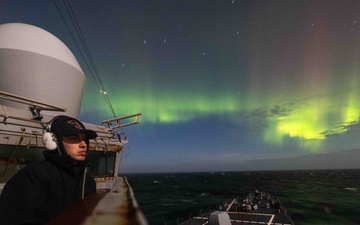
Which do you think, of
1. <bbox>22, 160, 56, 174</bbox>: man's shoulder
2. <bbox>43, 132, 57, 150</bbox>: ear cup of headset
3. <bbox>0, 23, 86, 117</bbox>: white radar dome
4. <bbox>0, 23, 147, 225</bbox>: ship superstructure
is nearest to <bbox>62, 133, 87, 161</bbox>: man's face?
<bbox>43, 132, 57, 150</bbox>: ear cup of headset

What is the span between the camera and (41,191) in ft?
7.43

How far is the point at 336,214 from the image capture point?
2311 inches

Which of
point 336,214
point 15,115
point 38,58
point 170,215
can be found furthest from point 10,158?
point 336,214

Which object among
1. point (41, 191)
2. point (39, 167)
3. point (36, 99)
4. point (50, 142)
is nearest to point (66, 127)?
point (50, 142)

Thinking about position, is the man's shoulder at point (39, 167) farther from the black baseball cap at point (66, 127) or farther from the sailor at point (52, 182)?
the black baseball cap at point (66, 127)

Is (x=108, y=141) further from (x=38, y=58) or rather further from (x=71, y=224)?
(x=71, y=224)

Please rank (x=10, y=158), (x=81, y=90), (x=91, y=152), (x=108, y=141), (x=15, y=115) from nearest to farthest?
1. (x=10, y=158)
2. (x=15, y=115)
3. (x=91, y=152)
4. (x=108, y=141)
5. (x=81, y=90)

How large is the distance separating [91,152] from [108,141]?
190cm

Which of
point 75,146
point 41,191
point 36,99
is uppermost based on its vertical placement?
point 36,99

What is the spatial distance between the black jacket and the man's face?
0.66 ft

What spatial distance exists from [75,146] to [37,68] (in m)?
11.4

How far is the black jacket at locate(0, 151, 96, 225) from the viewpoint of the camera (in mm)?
2062

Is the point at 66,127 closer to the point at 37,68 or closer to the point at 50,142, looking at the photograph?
the point at 50,142

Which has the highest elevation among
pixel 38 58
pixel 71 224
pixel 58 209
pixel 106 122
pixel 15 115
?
pixel 38 58
